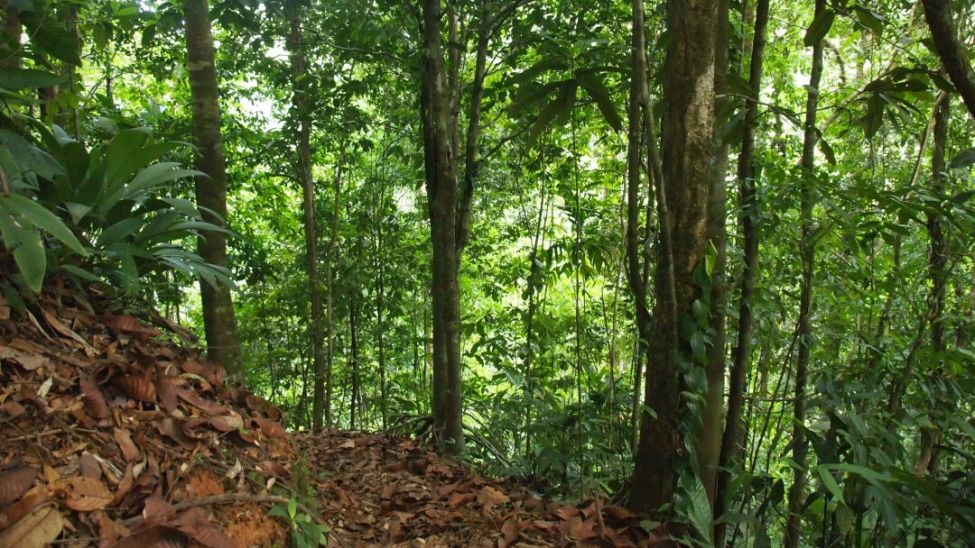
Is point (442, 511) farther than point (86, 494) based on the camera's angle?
Yes

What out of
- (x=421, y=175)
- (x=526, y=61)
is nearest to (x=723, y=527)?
(x=526, y=61)

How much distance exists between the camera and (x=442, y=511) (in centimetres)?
306

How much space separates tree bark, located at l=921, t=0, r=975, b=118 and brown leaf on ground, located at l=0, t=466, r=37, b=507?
2852 millimetres

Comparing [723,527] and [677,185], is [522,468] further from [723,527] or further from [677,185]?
[677,185]

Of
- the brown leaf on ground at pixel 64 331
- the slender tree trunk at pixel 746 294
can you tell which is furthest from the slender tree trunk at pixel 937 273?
the brown leaf on ground at pixel 64 331

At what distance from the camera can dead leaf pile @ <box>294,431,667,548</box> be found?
104 inches

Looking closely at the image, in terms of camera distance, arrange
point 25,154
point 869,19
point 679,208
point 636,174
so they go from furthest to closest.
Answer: point 636,174, point 869,19, point 679,208, point 25,154

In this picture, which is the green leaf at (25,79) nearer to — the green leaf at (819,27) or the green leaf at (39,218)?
the green leaf at (39,218)

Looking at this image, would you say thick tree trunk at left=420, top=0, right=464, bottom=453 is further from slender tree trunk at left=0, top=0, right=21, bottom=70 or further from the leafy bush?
slender tree trunk at left=0, top=0, right=21, bottom=70

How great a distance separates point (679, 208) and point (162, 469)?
2.01 metres

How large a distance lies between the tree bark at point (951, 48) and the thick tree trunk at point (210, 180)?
118 inches

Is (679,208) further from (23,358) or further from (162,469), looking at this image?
(23,358)

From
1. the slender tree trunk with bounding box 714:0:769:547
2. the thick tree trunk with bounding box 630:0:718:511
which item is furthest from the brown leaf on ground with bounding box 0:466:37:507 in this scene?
the slender tree trunk with bounding box 714:0:769:547

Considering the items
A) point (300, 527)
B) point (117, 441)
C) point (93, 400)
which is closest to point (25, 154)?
point (93, 400)
